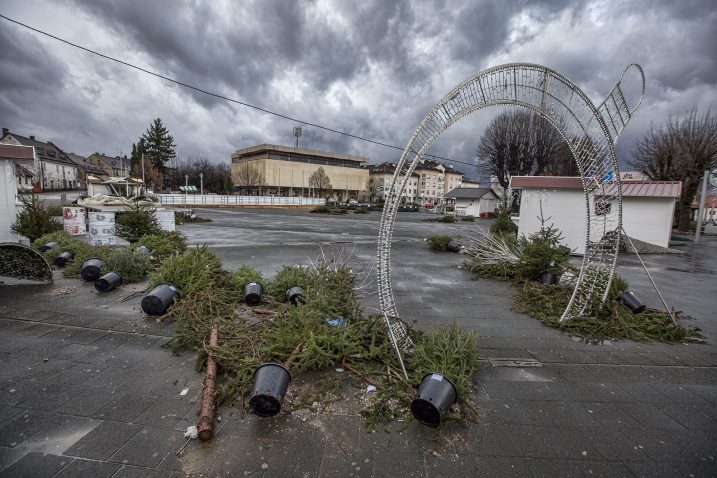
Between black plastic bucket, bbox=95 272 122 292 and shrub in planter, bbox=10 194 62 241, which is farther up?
shrub in planter, bbox=10 194 62 241

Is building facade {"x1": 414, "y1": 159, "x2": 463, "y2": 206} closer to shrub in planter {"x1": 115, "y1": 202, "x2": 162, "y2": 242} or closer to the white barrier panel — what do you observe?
the white barrier panel

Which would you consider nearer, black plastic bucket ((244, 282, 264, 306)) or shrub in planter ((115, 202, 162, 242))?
black plastic bucket ((244, 282, 264, 306))

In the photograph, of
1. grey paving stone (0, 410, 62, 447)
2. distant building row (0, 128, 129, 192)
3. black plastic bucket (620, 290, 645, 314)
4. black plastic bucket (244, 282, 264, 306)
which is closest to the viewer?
grey paving stone (0, 410, 62, 447)

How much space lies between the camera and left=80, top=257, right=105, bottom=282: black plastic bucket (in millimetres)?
6787

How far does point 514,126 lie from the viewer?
3469 centimetres

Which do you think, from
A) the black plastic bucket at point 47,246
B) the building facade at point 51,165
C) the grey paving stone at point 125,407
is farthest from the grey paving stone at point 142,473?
the building facade at point 51,165

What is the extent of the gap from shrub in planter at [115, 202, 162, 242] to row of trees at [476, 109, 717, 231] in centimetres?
2442

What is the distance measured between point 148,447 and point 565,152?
38.2m

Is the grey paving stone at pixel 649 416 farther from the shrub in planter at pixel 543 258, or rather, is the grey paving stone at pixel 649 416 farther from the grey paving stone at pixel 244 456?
the shrub in planter at pixel 543 258

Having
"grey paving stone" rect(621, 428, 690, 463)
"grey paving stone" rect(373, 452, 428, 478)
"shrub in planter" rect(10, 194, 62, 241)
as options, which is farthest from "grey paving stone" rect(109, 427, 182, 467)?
"shrub in planter" rect(10, 194, 62, 241)

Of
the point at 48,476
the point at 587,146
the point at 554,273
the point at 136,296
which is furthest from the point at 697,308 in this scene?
the point at 136,296

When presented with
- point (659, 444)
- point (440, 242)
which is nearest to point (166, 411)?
point (659, 444)

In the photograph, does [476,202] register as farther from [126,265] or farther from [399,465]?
[399,465]

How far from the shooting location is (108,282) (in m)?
6.30
